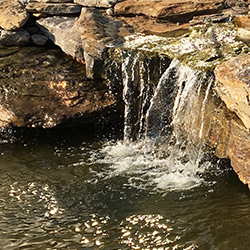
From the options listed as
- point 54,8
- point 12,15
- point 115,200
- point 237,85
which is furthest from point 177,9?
point 115,200

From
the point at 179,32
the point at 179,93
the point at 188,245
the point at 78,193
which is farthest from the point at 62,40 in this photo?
the point at 188,245

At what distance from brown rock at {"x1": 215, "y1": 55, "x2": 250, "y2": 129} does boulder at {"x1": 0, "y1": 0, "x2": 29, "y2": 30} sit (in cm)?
437

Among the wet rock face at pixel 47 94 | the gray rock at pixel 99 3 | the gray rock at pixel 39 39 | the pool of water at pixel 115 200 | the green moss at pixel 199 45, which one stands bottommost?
the pool of water at pixel 115 200

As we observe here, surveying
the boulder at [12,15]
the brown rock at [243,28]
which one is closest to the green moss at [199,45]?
the brown rock at [243,28]

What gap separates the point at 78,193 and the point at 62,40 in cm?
318

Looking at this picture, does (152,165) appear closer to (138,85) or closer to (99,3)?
(138,85)

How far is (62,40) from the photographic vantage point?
6965 mm

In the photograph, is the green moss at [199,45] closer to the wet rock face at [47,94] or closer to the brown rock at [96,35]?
the brown rock at [96,35]

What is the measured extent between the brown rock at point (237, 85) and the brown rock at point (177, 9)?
8.77ft

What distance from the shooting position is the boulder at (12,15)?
23.9 feet

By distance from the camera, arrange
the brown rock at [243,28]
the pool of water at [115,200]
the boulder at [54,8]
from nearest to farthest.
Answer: the pool of water at [115,200] → the brown rock at [243,28] → the boulder at [54,8]

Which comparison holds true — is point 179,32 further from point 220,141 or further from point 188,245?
point 188,245

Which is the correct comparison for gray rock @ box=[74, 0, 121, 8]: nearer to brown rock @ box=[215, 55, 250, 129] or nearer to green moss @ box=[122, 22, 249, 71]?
green moss @ box=[122, 22, 249, 71]

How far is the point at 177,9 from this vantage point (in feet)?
22.1
